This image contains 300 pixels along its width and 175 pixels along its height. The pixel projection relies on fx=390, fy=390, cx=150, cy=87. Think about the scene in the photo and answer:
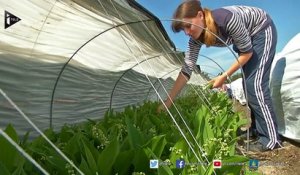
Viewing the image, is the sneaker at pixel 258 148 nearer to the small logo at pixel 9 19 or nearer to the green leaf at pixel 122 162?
the green leaf at pixel 122 162

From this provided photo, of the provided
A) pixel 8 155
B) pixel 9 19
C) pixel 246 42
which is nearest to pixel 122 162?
→ pixel 8 155

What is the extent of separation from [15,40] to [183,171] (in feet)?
5.68

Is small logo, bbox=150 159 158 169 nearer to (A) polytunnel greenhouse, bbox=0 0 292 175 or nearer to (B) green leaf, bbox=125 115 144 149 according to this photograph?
(A) polytunnel greenhouse, bbox=0 0 292 175

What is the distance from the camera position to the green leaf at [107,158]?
4.23ft

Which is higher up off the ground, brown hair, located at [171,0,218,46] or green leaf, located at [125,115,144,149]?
brown hair, located at [171,0,218,46]

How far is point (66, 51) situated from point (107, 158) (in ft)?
7.41

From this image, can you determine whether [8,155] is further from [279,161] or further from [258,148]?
[258,148]

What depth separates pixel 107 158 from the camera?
1296 mm

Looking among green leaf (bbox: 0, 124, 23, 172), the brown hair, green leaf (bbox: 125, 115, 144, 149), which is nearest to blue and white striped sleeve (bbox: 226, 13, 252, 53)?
the brown hair

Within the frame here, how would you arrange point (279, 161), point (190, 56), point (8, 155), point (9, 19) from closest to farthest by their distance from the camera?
point (8, 155) < point (9, 19) < point (279, 161) < point (190, 56)

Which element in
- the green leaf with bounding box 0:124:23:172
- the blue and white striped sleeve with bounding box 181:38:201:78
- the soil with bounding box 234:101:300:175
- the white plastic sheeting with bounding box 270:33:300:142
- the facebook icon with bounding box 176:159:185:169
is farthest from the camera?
the white plastic sheeting with bounding box 270:33:300:142

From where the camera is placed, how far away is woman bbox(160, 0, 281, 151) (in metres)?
2.71

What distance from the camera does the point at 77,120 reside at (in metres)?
4.21

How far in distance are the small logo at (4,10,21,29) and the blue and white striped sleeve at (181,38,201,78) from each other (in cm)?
Result: 132
